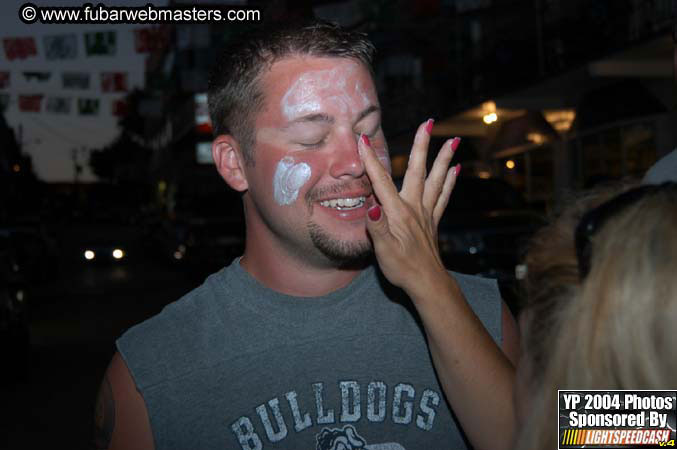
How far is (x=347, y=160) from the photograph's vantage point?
235 centimetres

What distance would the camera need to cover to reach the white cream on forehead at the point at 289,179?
2.40 m

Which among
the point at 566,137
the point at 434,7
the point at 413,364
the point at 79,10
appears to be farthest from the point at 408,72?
the point at 413,364

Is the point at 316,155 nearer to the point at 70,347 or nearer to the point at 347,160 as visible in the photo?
the point at 347,160

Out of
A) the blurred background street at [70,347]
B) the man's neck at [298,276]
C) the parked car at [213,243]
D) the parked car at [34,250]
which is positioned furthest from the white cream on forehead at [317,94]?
the parked car at [34,250]

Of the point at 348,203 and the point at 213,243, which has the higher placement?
the point at 348,203

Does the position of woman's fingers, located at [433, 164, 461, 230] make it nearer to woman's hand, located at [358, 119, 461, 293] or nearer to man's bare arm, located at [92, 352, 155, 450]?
woman's hand, located at [358, 119, 461, 293]

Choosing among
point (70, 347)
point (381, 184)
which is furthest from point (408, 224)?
point (70, 347)

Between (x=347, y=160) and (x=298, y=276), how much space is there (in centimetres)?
41

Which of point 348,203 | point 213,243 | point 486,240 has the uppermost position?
point 348,203

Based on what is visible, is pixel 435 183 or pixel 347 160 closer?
pixel 435 183

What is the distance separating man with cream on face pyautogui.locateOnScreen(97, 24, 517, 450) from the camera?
1.84 meters

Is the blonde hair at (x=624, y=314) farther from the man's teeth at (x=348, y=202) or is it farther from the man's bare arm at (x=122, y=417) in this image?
the man's bare arm at (x=122, y=417)

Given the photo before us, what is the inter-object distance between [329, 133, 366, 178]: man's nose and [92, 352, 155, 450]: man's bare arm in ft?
2.87

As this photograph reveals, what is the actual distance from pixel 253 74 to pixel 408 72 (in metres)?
25.7
